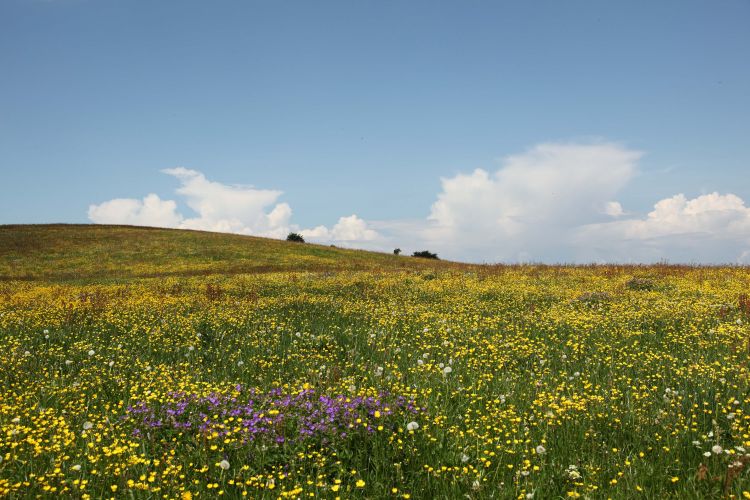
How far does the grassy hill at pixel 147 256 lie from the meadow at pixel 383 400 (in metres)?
23.7

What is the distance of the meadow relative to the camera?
454cm

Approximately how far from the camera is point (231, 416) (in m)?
5.36

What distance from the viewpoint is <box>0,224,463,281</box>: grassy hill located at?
38.9 meters

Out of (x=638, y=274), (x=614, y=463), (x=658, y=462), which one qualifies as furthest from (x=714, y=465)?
(x=638, y=274)

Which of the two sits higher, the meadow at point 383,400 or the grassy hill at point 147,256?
the grassy hill at point 147,256

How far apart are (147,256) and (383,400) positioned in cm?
4722

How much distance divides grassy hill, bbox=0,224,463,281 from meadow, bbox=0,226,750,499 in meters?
23.7

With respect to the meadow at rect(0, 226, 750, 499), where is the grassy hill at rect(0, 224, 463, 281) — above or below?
above

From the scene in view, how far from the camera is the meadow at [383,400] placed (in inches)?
179

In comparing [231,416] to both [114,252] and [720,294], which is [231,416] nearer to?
[720,294]

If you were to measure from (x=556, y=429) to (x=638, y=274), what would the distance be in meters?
19.1

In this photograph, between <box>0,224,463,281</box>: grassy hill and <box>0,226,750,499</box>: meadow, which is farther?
<box>0,224,463,281</box>: grassy hill

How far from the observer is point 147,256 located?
1834 inches

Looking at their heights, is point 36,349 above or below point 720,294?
below
